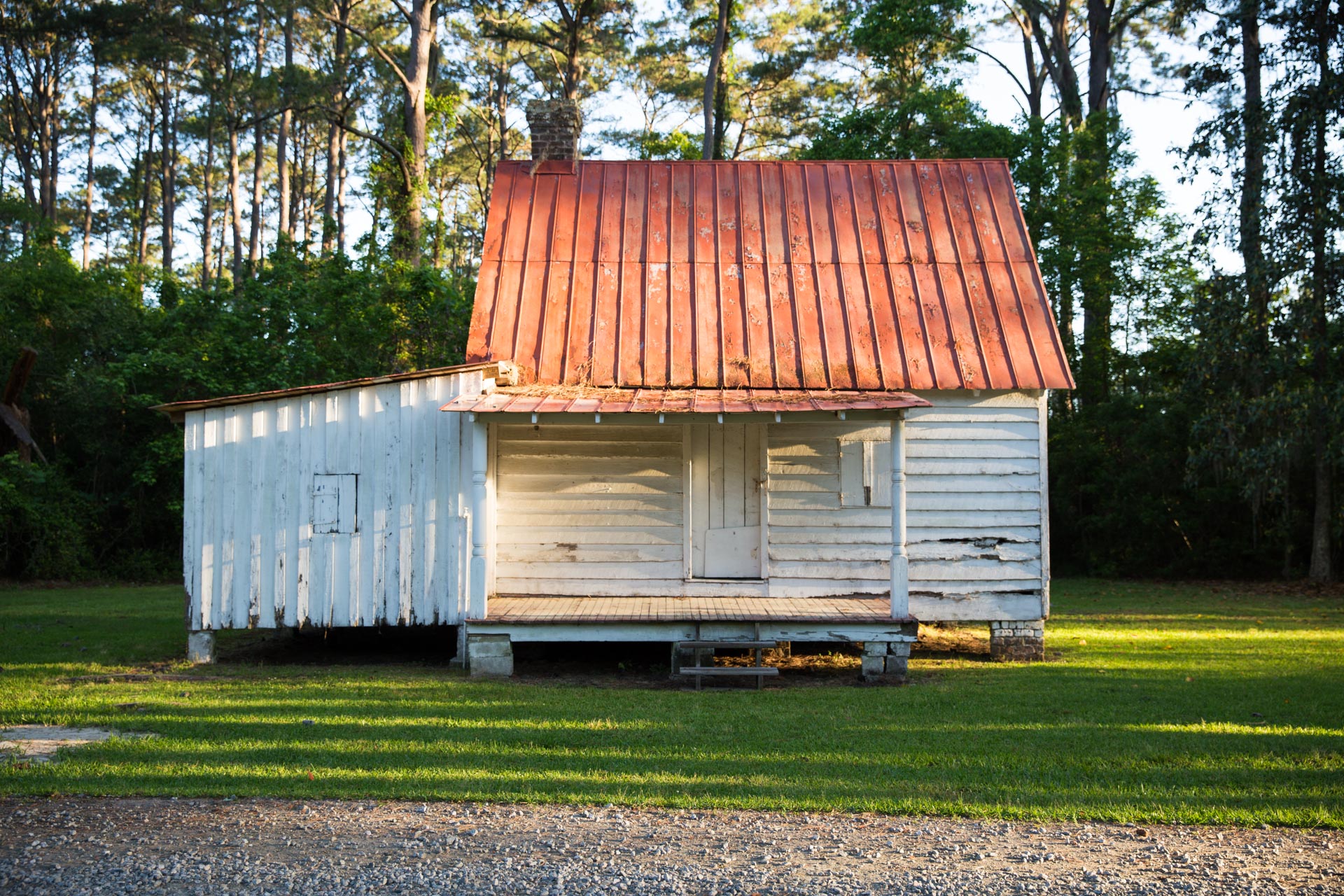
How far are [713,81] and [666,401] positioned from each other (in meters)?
20.3

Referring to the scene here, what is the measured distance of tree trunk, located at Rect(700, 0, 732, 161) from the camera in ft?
93.5

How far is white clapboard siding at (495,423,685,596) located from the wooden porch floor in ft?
0.95

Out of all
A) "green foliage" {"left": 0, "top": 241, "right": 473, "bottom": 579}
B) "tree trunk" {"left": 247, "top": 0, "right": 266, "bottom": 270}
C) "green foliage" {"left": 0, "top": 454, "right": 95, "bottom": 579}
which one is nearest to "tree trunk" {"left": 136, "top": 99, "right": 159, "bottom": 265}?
"tree trunk" {"left": 247, "top": 0, "right": 266, "bottom": 270}

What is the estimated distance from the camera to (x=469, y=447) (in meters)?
11.1

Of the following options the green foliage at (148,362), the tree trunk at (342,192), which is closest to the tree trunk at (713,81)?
the green foliage at (148,362)

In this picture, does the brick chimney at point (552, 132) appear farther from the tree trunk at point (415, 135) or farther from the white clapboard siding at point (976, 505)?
the tree trunk at point (415, 135)

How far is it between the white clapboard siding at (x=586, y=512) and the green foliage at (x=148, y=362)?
916cm

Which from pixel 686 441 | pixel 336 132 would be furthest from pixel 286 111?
pixel 686 441

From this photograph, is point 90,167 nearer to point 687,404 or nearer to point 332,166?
point 332,166

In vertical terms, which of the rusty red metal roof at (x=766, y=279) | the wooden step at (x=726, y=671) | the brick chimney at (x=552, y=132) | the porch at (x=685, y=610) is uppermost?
the brick chimney at (x=552, y=132)

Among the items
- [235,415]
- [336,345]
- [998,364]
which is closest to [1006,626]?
[998,364]

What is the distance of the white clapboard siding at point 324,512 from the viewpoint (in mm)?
10711

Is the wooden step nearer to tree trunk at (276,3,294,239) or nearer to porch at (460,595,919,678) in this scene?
porch at (460,595,919,678)

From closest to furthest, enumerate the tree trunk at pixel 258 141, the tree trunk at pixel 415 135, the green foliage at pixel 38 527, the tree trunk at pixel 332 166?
the green foliage at pixel 38 527
the tree trunk at pixel 415 135
the tree trunk at pixel 258 141
the tree trunk at pixel 332 166
